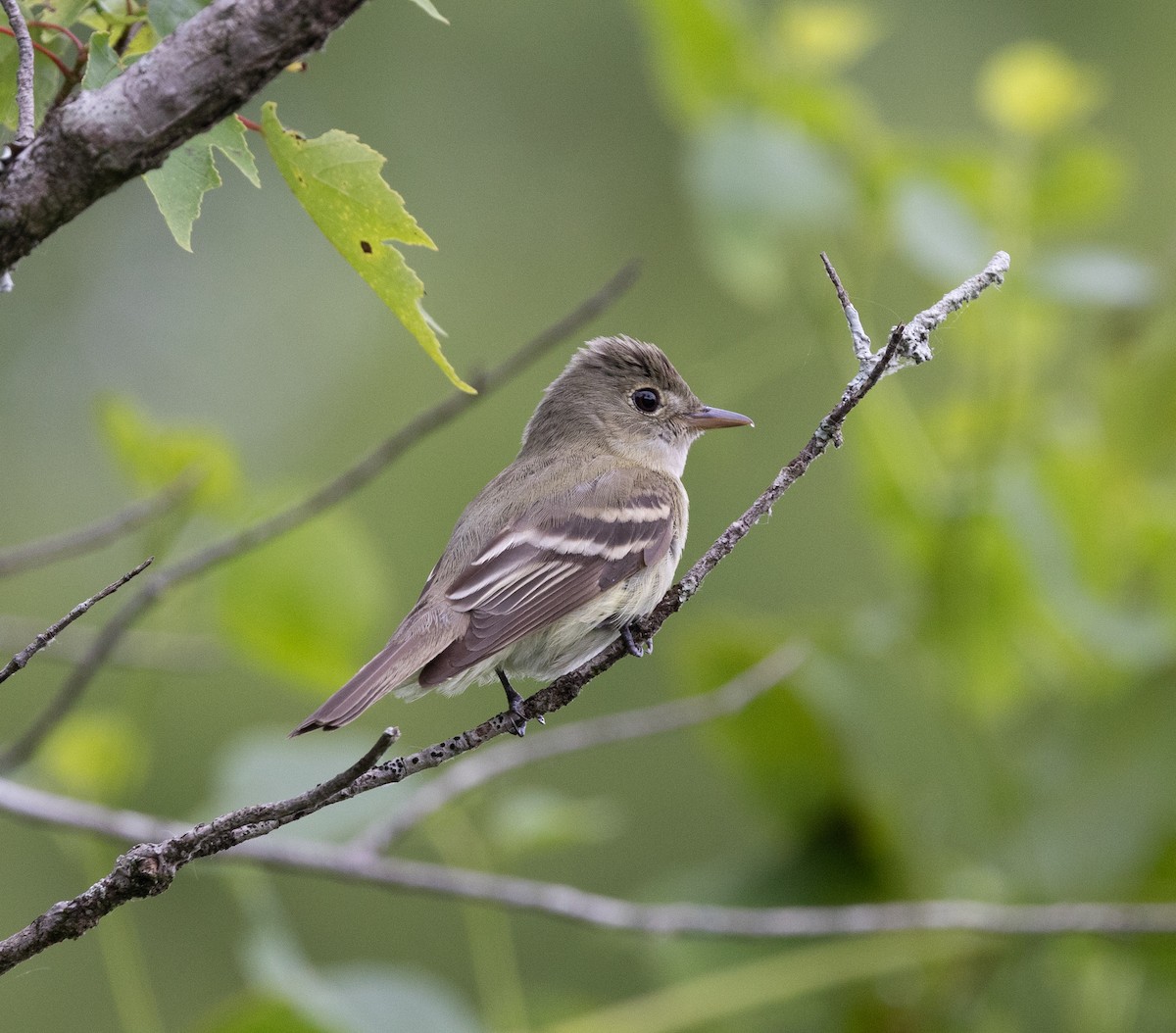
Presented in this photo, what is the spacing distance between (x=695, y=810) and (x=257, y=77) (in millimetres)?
6623

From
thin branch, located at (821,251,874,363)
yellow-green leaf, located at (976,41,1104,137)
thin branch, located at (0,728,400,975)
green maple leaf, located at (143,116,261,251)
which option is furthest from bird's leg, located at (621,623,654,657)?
yellow-green leaf, located at (976,41,1104,137)

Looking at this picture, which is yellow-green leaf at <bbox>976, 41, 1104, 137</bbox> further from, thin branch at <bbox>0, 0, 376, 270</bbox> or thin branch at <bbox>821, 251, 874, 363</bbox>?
thin branch at <bbox>0, 0, 376, 270</bbox>

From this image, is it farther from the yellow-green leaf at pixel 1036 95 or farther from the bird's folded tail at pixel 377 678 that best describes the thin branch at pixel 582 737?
the yellow-green leaf at pixel 1036 95

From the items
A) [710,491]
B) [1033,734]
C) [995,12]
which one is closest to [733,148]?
[1033,734]

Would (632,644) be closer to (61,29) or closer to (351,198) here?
(351,198)

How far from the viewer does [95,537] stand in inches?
116

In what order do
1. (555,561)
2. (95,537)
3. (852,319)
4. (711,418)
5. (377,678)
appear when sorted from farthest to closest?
(711,418)
(555,561)
(95,537)
(377,678)
(852,319)

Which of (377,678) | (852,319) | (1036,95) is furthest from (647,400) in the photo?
(852,319)

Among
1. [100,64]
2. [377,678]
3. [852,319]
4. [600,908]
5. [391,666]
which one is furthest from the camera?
[600,908]

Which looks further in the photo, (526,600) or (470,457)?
(470,457)

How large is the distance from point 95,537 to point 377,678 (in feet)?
2.73

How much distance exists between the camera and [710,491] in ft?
23.5

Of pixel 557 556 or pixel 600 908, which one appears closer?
pixel 557 556

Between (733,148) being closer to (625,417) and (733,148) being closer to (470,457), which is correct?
(625,417)
